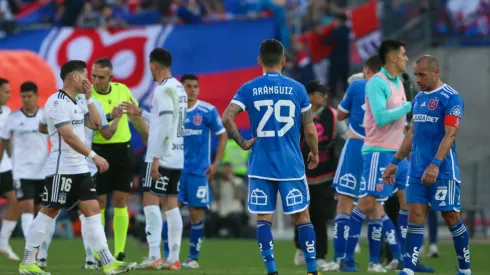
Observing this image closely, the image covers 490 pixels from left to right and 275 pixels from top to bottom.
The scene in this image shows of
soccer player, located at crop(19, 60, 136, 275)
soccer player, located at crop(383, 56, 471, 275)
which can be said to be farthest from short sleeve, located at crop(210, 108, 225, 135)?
soccer player, located at crop(383, 56, 471, 275)

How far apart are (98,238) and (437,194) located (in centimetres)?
367

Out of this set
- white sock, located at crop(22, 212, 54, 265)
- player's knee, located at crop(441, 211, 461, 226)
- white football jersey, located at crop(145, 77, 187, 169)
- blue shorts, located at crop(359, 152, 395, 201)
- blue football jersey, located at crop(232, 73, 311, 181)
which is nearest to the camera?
blue football jersey, located at crop(232, 73, 311, 181)

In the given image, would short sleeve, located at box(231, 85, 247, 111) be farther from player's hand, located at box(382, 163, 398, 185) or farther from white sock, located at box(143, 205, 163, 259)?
white sock, located at box(143, 205, 163, 259)

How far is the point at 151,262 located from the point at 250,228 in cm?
951

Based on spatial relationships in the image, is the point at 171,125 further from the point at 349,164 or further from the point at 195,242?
the point at 349,164

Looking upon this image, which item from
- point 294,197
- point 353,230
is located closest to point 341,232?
point 353,230

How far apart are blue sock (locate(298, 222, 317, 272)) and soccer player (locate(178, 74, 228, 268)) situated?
3.45 m

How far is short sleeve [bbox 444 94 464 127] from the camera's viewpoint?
35.1 feet

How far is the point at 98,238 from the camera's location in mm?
11383

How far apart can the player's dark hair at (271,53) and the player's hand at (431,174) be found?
1.89 meters

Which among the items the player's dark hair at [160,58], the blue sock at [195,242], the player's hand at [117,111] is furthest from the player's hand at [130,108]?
the blue sock at [195,242]

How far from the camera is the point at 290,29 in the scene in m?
25.6

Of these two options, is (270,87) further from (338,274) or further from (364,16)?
(364,16)

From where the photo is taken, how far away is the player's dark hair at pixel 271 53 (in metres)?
10.7
